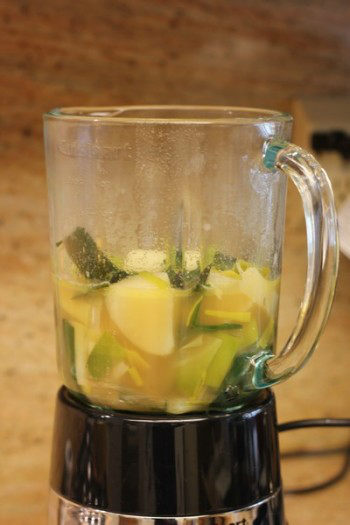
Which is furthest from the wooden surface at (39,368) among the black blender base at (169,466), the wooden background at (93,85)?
the black blender base at (169,466)

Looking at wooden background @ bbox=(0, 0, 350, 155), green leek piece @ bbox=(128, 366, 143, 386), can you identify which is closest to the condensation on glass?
green leek piece @ bbox=(128, 366, 143, 386)

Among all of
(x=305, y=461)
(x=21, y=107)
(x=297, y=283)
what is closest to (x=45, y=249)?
(x=21, y=107)

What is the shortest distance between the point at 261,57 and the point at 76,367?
1.65 ft

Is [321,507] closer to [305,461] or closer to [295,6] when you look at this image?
[305,461]

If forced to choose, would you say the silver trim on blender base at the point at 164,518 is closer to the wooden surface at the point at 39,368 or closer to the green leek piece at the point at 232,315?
the green leek piece at the point at 232,315

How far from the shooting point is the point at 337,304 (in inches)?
43.9

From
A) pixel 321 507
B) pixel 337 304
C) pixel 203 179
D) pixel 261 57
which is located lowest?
pixel 321 507

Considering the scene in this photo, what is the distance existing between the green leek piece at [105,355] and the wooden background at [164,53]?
376 millimetres

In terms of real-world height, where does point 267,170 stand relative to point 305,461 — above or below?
above

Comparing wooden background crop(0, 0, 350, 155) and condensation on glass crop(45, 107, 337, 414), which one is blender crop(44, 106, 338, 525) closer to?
condensation on glass crop(45, 107, 337, 414)

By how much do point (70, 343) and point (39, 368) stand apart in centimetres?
33

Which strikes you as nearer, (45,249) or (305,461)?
(45,249)

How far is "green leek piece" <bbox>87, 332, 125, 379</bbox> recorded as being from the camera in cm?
67

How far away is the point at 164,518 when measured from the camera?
0.67 m
